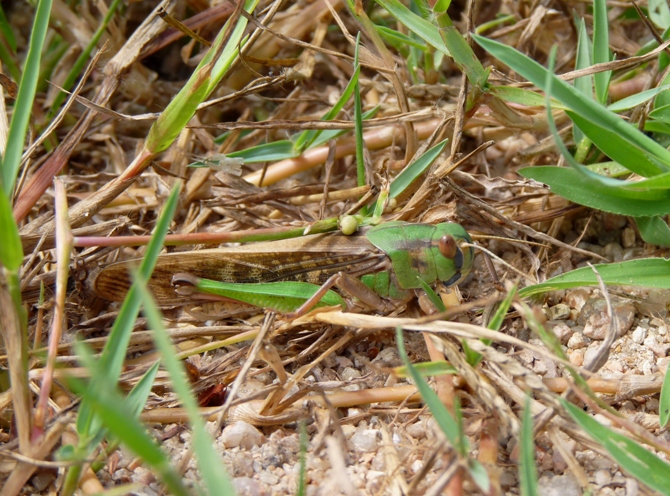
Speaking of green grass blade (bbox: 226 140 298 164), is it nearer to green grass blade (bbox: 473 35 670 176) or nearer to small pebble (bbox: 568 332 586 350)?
green grass blade (bbox: 473 35 670 176)

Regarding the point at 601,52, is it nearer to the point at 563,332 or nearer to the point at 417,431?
the point at 563,332

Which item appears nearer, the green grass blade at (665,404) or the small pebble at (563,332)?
the green grass blade at (665,404)

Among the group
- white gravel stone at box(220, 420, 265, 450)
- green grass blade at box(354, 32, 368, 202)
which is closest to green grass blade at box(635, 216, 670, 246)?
green grass blade at box(354, 32, 368, 202)

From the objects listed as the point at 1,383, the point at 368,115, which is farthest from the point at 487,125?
the point at 1,383

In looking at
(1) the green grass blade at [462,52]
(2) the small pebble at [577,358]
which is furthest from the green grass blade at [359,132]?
(2) the small pebble at [577,358]

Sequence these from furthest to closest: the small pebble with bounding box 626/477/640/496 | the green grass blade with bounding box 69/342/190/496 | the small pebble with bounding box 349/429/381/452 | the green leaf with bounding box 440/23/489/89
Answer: the green leaf with bounding box 440/23/489/89
the small pebble with bounding box 349/429/381/452
the small pebble with bounding box 626/477/640/496
the green grass blade with bounding box 69/342/190/496

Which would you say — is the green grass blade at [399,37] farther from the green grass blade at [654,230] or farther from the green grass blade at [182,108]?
the green grass blade at [654,230]

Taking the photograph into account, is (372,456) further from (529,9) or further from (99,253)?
(529,9)
